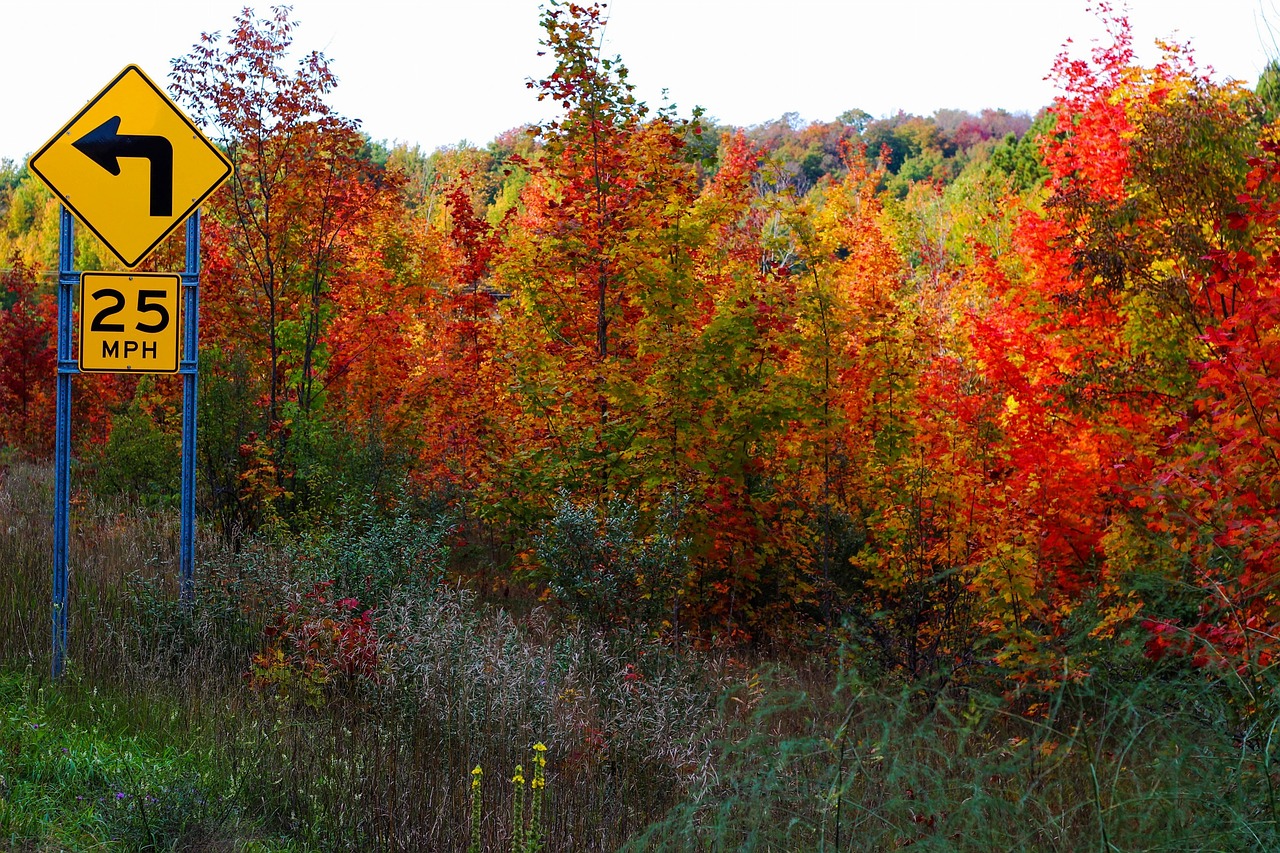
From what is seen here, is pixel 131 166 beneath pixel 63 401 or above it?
above

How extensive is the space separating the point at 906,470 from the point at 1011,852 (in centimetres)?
624

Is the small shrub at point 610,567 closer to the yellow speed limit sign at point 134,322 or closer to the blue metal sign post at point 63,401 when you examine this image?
the yellow speed limit sign at point 134,322

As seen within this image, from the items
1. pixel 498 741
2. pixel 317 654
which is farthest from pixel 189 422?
pixel 498 741

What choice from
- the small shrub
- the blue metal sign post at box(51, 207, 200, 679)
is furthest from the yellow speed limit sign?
the small shrub

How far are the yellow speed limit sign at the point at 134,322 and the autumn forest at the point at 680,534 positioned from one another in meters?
1.46

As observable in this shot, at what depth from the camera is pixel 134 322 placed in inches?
259

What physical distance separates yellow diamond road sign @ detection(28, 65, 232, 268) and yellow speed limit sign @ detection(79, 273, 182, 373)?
0.22 m

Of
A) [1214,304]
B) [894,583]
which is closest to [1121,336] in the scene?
[1214,304]

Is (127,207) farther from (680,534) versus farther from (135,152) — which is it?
(680,534)

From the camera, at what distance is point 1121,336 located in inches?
360

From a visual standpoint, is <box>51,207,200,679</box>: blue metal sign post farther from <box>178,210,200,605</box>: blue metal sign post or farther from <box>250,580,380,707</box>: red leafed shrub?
<box>250,580,380,707</box>: red leafed shrub

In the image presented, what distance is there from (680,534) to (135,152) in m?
4.99

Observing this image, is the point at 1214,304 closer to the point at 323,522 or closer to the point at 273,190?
the point at 323,522

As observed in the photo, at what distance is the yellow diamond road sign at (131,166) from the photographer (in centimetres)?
655
